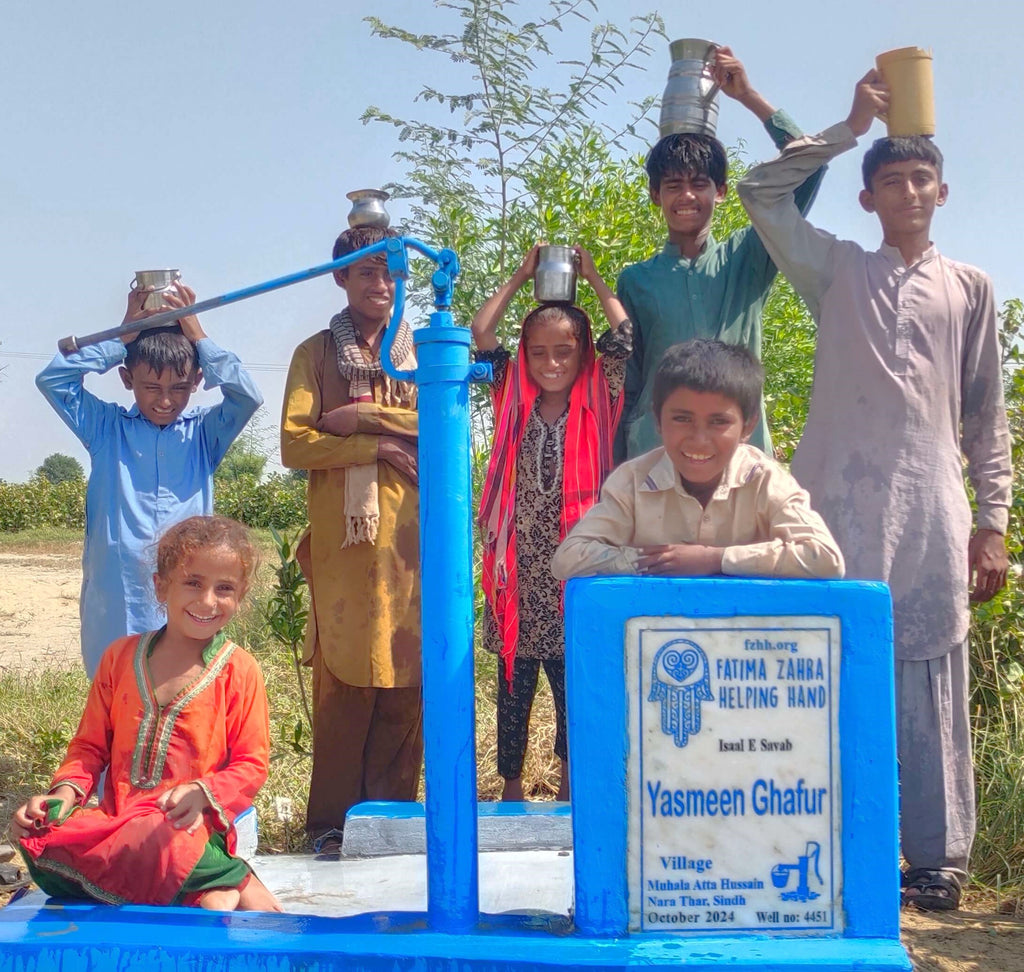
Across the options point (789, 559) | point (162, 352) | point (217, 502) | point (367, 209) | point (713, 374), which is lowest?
point (789, 559)

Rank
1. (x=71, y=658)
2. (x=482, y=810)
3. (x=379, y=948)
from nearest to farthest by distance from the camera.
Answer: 1. (x=379, y=948)
2. (x=482, y=810)
3. (x=71, y=658)

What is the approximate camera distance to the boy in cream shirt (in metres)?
2.22

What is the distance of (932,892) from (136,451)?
2.75 m

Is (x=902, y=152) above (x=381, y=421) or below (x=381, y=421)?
above

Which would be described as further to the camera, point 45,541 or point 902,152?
point 45,541

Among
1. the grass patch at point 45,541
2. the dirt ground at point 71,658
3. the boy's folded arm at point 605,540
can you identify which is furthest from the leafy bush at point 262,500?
the boy's folded arm at point 605,540

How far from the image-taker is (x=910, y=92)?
315 centimetres

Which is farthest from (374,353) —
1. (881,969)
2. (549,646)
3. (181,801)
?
(881,969)

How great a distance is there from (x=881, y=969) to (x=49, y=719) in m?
4.64

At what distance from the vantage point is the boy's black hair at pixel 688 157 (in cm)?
333

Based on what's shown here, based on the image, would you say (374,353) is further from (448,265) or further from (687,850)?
(687,850)

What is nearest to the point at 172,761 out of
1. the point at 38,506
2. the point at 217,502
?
the point at 217,502

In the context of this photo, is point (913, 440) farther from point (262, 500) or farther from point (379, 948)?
point (262, 500)

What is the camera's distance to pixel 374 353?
3.61 m
